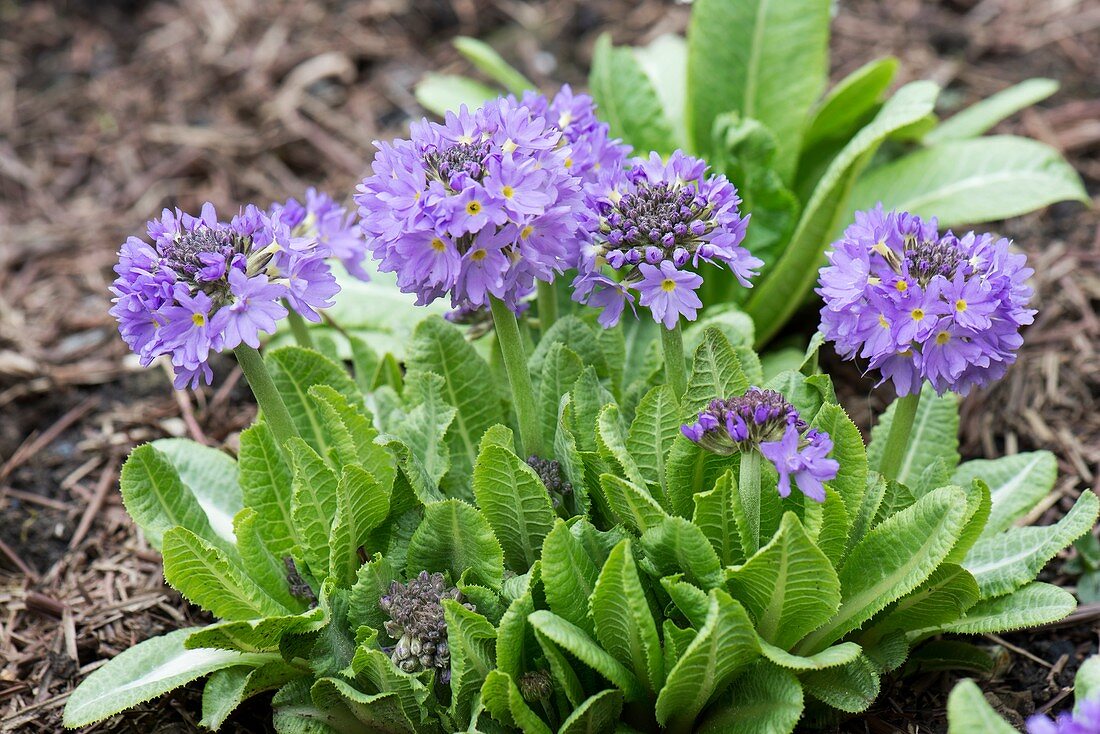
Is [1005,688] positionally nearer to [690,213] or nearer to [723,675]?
[723,675]

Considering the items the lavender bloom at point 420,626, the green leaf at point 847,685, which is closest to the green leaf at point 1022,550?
the green leaf at point 847,685

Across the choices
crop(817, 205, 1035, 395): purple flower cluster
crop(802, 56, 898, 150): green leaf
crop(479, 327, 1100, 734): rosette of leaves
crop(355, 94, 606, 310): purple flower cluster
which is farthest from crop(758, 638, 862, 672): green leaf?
crop(802, 56, 898, 150): green leaf

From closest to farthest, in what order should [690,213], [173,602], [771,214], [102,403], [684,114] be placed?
[690,213] < [173,602] < [771,214] < [102,403] < [684,114]

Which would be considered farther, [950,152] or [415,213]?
[950,152]

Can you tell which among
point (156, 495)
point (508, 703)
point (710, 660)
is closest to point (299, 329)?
point (156, 495)

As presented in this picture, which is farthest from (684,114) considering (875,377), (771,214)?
(875,377)

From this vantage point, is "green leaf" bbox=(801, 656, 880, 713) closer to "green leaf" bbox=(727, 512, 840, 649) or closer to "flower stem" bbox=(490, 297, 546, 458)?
"green leaf" bbox=(727, 512, 840, 649)

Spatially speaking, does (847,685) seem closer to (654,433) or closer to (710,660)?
(710,660)
